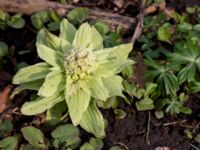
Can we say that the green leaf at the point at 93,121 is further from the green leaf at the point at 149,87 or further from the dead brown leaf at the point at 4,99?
the dead brown leaf at the point at 4,99

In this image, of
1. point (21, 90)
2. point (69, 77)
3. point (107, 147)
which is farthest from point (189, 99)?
point (21, 90)

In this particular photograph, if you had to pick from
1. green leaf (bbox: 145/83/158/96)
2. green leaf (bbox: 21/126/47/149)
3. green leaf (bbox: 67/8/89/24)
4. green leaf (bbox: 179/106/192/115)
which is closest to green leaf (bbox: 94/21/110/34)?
green leaf (bbox: 67/8/89/24)

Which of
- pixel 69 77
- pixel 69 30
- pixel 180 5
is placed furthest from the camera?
pixel 180 5

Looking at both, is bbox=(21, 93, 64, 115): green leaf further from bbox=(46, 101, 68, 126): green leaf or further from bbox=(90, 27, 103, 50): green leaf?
bbox=(90, 27, 103, 50): green leaf

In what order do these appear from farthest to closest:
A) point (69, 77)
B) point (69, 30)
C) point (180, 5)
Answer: point (180, 5), point (69, 30), point (69, 77)

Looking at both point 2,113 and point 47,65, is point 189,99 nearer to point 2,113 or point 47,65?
point 47,65

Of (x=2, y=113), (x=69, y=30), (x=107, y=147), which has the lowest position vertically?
(x=107, y=147)
